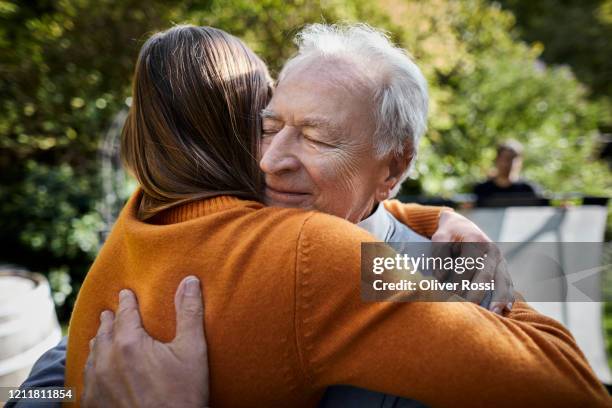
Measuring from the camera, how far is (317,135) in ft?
4.90

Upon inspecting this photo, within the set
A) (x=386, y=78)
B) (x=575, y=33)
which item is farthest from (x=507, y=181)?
(x=575, y=33)

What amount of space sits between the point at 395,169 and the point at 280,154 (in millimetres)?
418

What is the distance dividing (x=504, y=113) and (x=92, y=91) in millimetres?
6263

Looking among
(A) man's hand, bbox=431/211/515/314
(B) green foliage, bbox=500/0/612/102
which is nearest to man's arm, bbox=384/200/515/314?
(A) man's hand, bbox=431/211/515/314

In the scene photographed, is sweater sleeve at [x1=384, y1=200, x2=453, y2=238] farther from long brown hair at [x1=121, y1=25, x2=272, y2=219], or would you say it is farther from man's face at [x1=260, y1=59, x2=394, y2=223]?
long brown hair at [x1=121, y1=25, x2=272, y2=219]

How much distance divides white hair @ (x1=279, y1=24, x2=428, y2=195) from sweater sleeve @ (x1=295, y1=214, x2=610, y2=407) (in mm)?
617

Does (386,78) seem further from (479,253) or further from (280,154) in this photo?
(479,253)

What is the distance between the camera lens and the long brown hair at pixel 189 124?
4.20ft

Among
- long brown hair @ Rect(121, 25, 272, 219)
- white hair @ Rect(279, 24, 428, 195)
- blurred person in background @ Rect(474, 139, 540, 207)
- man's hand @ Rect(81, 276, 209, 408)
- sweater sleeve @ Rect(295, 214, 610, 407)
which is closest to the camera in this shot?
sweater sleeve @ Rect(295, 214, 610, 407)

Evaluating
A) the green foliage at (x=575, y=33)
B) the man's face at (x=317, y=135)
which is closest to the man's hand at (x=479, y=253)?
the man's face at (x=317, y=135)

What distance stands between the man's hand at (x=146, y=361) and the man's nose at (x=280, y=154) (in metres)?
0.43

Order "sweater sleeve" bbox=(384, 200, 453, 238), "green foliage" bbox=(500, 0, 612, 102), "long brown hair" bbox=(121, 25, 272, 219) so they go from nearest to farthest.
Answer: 1. "long brown hair" bbox=(121, 25, 272, 219)
2. "sweater sleeve" bbox=(384, 200, 453, 238)
3. "green foliage" bbox=(500, 0, 612, 102)

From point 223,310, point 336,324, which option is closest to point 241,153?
point 223,310

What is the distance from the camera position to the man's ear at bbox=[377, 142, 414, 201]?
1.66 m
